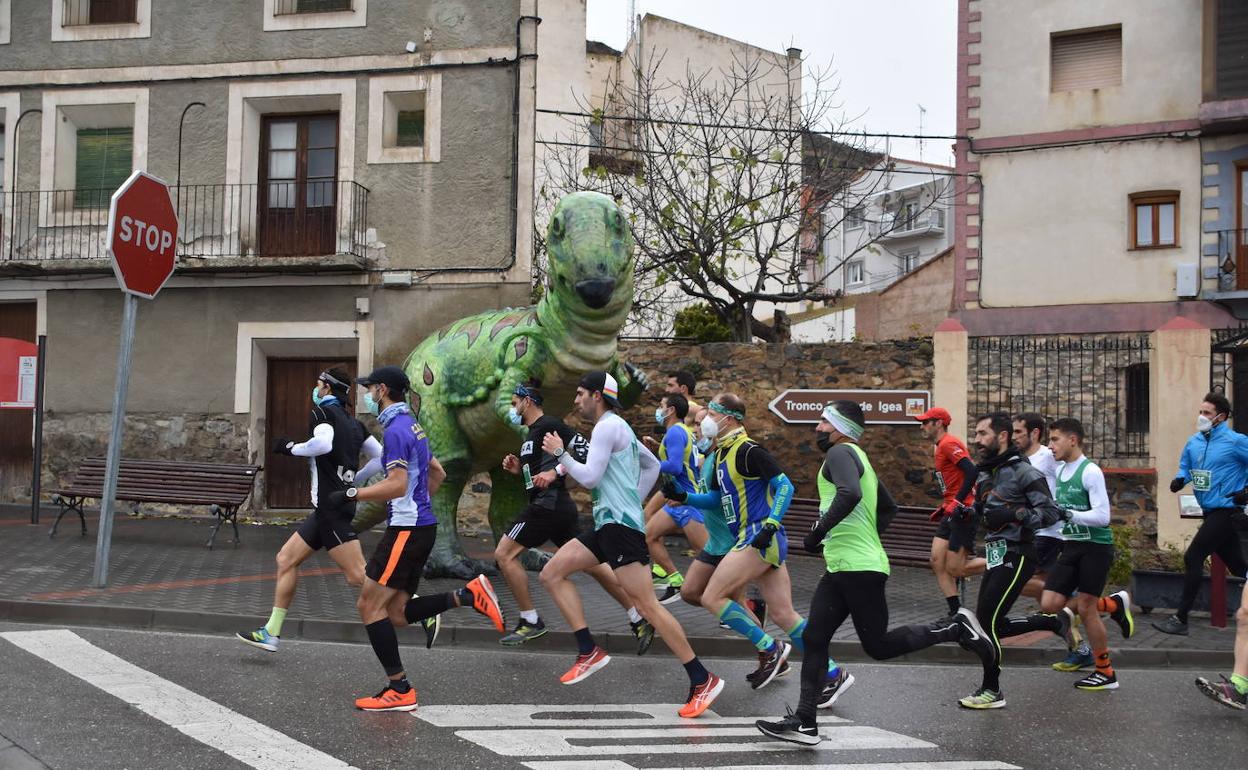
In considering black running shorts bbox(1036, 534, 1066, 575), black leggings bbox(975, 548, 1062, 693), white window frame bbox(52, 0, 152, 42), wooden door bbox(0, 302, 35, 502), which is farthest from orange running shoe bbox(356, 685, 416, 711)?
white window frame bbox(52, 0, 152, 42)

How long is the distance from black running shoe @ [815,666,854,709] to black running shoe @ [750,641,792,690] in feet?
1.34

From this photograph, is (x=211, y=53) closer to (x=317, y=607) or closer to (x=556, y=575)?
(x=317, y=607)

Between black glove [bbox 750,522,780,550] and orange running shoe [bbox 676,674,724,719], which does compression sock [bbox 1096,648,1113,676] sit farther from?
orange running shoe [bbox 676,674,724,719]

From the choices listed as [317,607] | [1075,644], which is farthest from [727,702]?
[317,607]

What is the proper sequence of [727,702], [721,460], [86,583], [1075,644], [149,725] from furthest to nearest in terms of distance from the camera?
[86,583] → [1075,644] → [721,460] → [727,702] → [149,725]

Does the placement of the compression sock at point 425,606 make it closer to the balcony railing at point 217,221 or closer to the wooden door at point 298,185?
the balcony railing at point 217,221

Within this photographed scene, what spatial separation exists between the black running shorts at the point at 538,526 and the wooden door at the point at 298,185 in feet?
31.2

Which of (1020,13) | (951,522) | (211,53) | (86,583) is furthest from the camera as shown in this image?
(1020,13)

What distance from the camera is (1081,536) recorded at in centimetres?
778

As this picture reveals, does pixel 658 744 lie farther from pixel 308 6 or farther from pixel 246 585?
pixel 308 6

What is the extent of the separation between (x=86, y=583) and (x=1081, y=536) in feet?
25.3

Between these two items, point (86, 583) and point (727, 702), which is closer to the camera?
point (727, 702)

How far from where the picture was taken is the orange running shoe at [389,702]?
6238mm

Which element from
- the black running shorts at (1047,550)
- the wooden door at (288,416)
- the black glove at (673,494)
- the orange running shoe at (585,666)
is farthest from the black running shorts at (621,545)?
the wooden door at (288,416)
